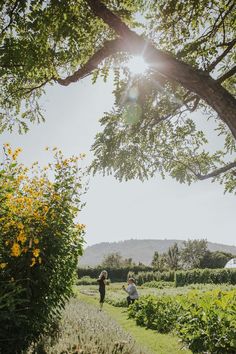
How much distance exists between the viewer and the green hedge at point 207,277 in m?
44.6

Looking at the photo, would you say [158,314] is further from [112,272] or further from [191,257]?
[191,257]

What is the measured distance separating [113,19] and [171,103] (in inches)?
152

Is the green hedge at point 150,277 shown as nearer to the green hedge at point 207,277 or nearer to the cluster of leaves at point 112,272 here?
the green hedge at point 207,277

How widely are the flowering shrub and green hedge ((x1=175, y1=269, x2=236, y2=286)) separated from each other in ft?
136

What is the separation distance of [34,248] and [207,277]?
44.1 meters

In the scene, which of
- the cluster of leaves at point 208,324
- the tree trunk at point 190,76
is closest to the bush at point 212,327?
the cluster of leaves at point 208,324

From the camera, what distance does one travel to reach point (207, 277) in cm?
4575

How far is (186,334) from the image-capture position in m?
8.52

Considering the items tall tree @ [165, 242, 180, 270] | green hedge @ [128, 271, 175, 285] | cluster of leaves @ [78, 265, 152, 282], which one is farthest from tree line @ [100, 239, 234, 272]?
green hedge @ [128, 271, 175, 285]

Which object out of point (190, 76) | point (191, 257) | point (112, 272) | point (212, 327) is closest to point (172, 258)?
point (191, 257)

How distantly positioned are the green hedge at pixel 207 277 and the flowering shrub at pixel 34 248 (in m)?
41.3

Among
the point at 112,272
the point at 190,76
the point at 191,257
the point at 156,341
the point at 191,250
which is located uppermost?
the point at 191,250

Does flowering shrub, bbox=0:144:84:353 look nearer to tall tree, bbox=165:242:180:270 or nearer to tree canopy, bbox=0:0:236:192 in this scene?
tree canopy, bbox=0:0:236:192

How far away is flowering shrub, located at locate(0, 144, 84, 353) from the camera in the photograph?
5059mm
